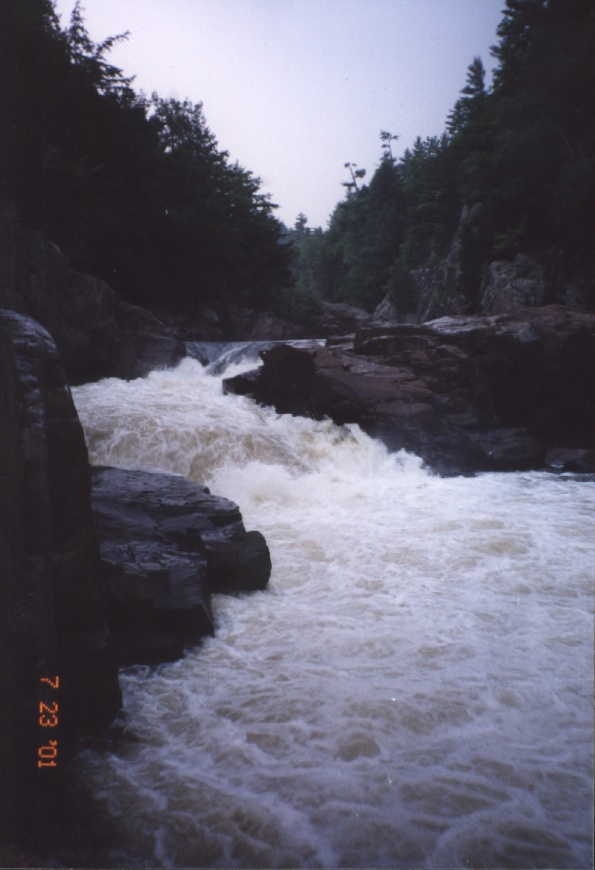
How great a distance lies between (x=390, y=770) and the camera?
2.18 meters

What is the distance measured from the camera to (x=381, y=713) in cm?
258

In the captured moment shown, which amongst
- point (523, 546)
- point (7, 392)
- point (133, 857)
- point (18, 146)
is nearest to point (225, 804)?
point (133, 857)

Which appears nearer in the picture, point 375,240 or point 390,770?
point 390,770

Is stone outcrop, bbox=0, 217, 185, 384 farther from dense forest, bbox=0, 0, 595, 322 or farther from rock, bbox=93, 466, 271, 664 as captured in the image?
rock, bbox=93, 466, 271, 664

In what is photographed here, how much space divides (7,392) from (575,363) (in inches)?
475

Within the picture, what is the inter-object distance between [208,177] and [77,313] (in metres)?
18.2

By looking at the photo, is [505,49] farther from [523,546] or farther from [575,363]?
[523,546]

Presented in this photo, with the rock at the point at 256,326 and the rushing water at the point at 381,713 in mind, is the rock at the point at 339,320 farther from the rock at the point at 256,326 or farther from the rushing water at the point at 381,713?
the rushing water at the point at 381,713

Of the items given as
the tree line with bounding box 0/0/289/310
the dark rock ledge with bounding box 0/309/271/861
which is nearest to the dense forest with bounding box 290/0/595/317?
the tree line with bounding box 0/0/289/310

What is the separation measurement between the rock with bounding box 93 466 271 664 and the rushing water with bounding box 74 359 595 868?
210 millimetres
